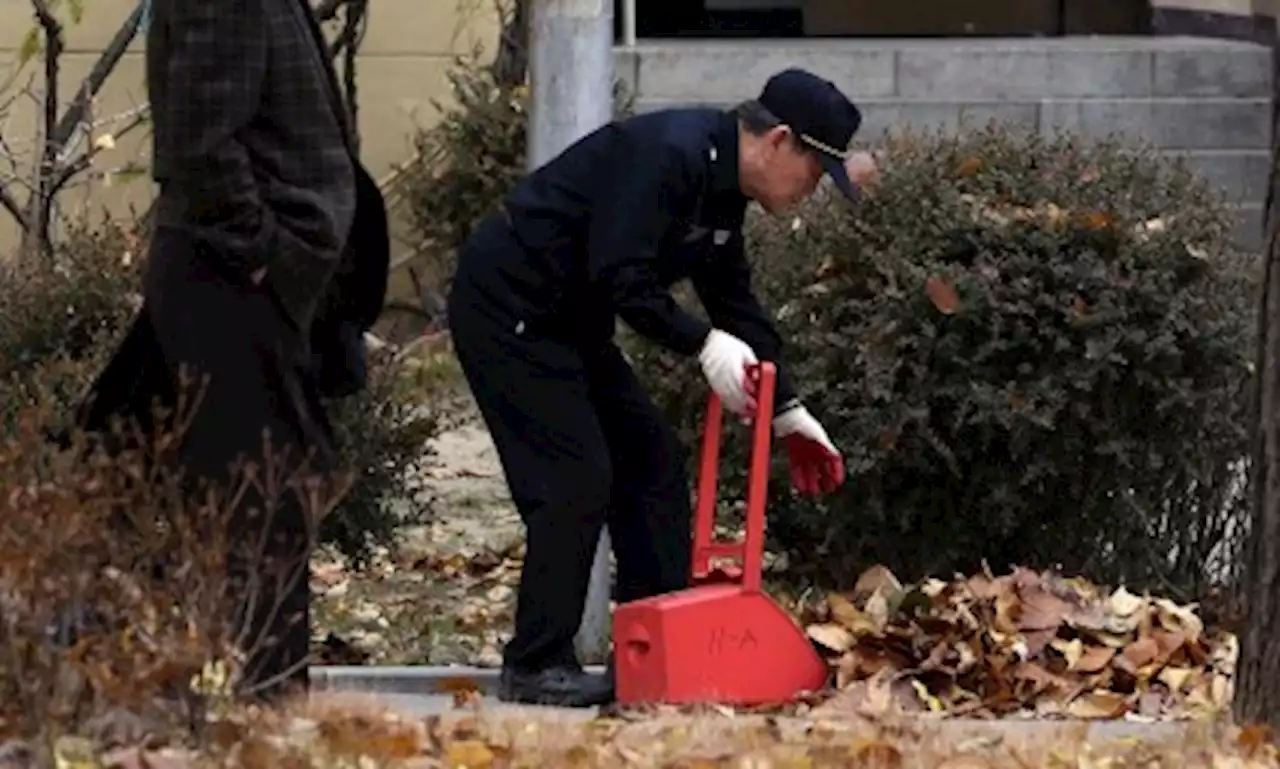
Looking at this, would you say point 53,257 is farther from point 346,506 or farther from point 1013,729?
point 1013,729

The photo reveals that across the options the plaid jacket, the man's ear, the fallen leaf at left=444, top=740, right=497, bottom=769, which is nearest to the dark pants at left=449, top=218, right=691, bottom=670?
the man's ear

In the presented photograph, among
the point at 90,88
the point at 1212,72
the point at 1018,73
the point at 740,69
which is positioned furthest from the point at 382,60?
the point at 1212,72

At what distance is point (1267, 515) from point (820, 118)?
1.35 m

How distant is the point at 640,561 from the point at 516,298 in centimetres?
72

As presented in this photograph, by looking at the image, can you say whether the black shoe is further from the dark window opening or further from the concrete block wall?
the dark window opening

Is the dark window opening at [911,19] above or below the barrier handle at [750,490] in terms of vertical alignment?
above

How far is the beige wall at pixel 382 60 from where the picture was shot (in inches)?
514

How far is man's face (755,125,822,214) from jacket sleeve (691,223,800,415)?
0.85ft

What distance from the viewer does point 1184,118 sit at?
12680 millimetres

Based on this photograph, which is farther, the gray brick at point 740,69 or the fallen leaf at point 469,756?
the gray brick at point 740,69

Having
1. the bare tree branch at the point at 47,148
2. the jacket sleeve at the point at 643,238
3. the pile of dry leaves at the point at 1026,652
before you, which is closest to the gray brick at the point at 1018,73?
the bare tree branch at the point at 47,148

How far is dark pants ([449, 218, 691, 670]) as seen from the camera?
6.27 metres

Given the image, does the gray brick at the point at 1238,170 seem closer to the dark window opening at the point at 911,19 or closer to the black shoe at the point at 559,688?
the dark window opening at the point at 911,19

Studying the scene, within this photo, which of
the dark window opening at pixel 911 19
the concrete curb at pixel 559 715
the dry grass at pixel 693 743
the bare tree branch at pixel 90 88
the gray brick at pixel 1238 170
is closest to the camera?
the dry grass at pixel 693 743
